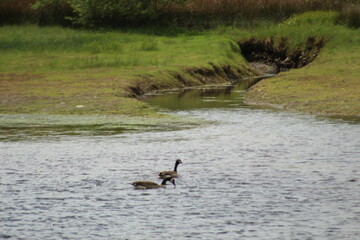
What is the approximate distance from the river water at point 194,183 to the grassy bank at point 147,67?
6.41 metres

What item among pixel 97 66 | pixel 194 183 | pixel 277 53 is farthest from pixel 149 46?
pixel 194 183

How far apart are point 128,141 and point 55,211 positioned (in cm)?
1052

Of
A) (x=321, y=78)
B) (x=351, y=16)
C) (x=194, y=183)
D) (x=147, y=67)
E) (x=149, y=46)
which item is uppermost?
(x=351, y=16)

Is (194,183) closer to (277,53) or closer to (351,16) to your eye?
(277,53)

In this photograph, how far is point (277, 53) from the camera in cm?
5997

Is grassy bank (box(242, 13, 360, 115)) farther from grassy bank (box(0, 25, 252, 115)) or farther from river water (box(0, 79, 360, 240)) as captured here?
grassy bank (box(0, 25, 252, 115))

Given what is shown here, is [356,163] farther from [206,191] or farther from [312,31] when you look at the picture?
[312,31]

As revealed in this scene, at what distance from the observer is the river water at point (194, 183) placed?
18.6 meters

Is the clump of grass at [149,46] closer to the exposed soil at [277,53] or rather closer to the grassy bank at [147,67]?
the grassy bank at [147,67]

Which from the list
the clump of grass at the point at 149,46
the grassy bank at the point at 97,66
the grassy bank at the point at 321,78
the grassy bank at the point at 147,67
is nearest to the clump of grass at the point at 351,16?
the grassy bank at the point at 147,67

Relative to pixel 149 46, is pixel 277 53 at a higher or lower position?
lower

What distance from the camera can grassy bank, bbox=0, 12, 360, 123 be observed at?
39781mm

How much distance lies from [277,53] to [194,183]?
37932 mm

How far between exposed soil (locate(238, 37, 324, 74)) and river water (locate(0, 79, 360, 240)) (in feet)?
77.7
